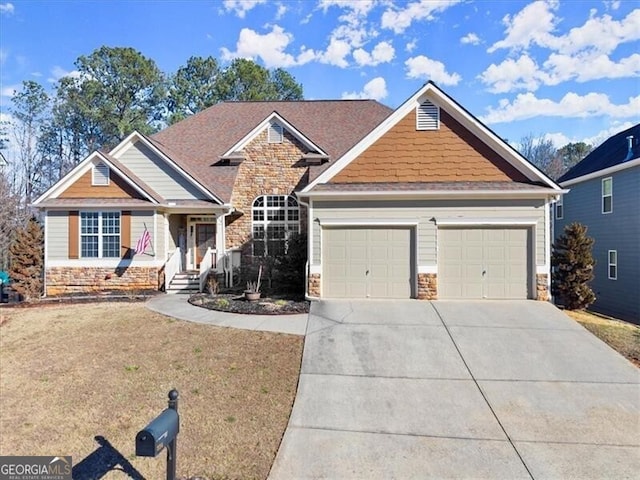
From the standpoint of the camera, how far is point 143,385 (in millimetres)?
6172

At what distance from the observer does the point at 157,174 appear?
14.5 meters

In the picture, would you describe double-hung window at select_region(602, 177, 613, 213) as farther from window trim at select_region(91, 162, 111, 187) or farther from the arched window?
window trim at select_region(91, 162, 111, 187)

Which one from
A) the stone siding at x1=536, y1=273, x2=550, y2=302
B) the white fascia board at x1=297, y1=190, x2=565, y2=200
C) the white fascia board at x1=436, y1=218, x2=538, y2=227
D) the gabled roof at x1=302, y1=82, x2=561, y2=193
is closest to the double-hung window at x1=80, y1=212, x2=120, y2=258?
the white fascia board at x1=297, y1=190, x2=565, y2=200

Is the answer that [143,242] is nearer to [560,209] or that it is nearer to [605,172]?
[605,172]

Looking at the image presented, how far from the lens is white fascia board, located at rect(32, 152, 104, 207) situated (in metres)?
13.3

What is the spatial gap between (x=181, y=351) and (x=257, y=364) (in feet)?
5.86

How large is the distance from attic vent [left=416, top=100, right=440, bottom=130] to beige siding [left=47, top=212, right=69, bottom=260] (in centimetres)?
1309

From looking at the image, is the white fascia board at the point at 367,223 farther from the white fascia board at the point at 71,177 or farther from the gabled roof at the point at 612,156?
the gabled roof at the point at 612,156

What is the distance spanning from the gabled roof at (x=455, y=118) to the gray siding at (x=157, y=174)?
5.88 meters

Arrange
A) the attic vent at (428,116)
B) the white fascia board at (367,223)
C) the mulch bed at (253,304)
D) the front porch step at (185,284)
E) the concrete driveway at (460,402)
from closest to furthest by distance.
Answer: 1. the concrete driveway at (460,402)
2. the mulch bed at (253,304)
3. the white fascia board at (367,223)
4. the attic vent at (428,116)
5. the front porch step at (185,284)

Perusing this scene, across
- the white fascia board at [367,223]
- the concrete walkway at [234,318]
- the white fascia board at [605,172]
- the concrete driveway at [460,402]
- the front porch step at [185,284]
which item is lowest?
the concrete driveway at [460,402]

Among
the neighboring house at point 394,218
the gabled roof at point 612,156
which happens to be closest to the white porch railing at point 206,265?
the neighboring house at point 394,218

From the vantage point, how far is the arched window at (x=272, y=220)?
16000 mm

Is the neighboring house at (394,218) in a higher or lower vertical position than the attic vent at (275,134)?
lower
